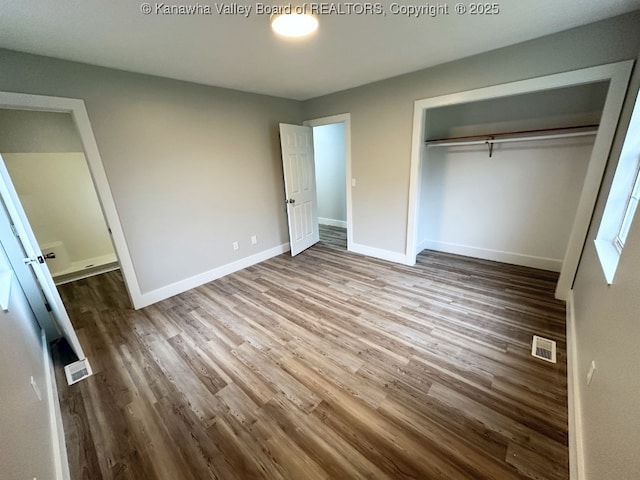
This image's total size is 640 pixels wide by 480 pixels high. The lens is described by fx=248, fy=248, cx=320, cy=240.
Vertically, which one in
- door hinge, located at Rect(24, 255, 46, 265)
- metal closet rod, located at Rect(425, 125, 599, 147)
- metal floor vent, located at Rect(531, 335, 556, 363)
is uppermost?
metal closet rod, located at Rect(425, 125, 599, 147)

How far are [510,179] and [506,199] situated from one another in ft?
0.86

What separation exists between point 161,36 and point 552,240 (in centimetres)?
457

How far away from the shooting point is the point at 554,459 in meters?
1.27

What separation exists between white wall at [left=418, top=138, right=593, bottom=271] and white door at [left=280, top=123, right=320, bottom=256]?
1.87 m

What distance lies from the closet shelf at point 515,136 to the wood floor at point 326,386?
5.39 ft

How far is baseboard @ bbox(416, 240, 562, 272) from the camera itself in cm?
319

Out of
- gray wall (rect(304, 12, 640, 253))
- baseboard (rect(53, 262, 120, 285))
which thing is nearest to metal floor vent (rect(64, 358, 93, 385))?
baseboard (rect(53, 262, 120, 285))

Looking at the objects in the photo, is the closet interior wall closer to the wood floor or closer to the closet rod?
the closet rod

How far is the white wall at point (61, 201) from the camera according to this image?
11.6ft

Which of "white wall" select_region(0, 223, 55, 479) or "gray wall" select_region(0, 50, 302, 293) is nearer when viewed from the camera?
"white wall" select_region(0, 223, 55, 479)

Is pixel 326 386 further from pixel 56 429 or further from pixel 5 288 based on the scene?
pixel 5 288

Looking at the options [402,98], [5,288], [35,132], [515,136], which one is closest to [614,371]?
[515,136]

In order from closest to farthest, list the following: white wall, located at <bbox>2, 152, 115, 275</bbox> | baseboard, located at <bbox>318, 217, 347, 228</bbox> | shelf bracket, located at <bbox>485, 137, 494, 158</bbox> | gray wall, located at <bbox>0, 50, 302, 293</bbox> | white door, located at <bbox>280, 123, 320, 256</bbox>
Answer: gray wall, located at <bbox>0, 50, 302, 293</bbox>, shelf bracket, located at <bbox>485, 137, 494, 158</bbox>, white wall, located at <bbox>2, 152, 115, 275</bbox>, white door, located at <bbox>280, 123, 320, 256</bbox>, baseboard, located at <bbox>318, 217, 347, 228</bbox>

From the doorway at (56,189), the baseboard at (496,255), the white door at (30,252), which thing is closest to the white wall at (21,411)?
the white door at (30,252)
